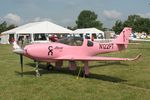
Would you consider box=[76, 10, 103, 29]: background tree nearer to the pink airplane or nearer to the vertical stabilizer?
the vertical stabilizer

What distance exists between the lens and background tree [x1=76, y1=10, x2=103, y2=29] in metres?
156

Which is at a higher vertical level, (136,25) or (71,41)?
(136,25)

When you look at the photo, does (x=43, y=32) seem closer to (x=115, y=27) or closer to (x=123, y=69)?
(x=123, y=69)

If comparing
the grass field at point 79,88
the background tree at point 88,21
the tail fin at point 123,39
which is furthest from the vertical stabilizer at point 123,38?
the background tree at point 88,21

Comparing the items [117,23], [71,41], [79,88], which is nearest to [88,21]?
[117,23]

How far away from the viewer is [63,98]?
8.41 meters

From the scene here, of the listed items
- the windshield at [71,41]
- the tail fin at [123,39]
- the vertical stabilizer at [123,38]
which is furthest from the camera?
the vertical stabilizer at [123,38]

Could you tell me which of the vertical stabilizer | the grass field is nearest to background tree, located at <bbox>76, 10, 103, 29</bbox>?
the vertical stabilizer

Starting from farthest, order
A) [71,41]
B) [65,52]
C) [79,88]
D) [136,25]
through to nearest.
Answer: [136,25], [71,41], [65,52], [79,88]

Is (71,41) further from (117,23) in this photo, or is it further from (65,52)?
(117,23)

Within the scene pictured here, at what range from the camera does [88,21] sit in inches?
6216

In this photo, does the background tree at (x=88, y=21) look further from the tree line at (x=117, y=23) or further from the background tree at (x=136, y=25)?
the background tree at (x=136, y=25)

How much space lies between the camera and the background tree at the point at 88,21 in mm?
156488

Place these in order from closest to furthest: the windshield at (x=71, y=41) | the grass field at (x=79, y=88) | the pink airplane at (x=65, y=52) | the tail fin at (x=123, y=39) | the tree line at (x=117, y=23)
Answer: the grass field at (x=79, y=88), the pink airplane at (x=65, y=52), the windshield at (x=71, y=41), the tail fin at (x=123, y=39), the tree line at (x=117, y=23)
